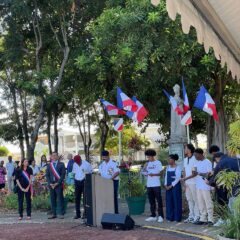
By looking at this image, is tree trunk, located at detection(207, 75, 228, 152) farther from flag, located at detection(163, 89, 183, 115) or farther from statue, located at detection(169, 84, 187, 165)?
flag, located at detection(163, 89, 183, 115)

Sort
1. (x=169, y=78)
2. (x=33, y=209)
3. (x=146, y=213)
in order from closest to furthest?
(x=146, y=213) < (x=33, y=209) < (x=169, y=78)

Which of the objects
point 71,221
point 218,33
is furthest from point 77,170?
point 218,33

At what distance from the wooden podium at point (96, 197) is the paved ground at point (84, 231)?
0.32 meters

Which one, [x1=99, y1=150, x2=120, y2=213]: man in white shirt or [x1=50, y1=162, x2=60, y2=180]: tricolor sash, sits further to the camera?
[x1=50, y1=162, x2=60, y2=180]: tricolor sash

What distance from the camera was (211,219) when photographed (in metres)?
10.7

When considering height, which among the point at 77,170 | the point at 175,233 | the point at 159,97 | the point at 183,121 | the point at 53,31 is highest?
the point at 53,31

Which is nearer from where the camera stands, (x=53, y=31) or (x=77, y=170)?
(x=77, y=170)

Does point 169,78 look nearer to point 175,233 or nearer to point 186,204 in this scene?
point 186,204

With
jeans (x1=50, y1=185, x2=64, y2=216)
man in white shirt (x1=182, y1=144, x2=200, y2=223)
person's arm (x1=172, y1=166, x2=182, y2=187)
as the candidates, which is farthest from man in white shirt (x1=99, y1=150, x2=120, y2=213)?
man in white shirt (x1=182, y1=144, x2=200, y2=223)

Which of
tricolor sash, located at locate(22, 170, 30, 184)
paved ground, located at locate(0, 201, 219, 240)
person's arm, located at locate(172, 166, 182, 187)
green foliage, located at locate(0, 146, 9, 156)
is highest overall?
green foliage, located at locate(0, 146, 9, 156)

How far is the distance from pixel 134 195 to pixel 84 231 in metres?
2.48

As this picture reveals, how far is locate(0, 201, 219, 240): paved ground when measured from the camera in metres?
10.0

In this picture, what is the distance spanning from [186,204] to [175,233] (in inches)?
89.7

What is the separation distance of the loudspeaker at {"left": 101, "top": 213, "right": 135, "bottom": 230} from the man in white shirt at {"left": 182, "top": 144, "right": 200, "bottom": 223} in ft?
4.69
